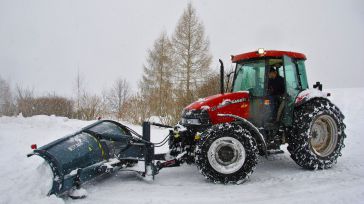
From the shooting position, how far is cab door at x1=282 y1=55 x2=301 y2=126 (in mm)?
5926

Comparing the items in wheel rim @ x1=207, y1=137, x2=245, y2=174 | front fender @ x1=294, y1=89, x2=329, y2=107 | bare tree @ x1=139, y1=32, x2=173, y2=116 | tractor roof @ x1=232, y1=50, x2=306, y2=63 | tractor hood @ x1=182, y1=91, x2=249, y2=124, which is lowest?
wheel rim @ x1=207, y1=137, x2=245, y2=174

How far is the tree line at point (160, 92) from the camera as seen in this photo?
15010 mm

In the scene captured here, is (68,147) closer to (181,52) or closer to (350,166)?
(350,166)

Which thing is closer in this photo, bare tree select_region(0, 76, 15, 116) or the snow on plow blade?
the snow on plow blade

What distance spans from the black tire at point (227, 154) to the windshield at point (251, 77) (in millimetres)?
1024

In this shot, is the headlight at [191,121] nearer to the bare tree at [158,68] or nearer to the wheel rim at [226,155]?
the wheel rim at [226,155]

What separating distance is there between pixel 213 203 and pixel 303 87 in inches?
134

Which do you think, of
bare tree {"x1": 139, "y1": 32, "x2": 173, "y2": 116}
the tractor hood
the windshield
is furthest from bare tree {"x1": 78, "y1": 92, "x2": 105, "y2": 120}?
the tractor hood

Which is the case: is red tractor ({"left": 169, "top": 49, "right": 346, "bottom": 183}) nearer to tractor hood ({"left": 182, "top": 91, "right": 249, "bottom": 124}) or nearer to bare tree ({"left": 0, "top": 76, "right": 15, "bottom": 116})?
tractor hood ({"left": 182, "top": 91, "right": 249, "bottom": 124})

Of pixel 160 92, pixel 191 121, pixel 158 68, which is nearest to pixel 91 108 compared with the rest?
pixel 160 92

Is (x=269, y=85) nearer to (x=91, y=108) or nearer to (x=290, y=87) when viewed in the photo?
(x=290, y=87)

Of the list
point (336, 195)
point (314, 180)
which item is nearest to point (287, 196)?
point (336, 195)

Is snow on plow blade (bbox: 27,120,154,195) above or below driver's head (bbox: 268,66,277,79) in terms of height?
below

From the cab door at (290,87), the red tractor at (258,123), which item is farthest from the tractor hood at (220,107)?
the cab door at (290,87)
